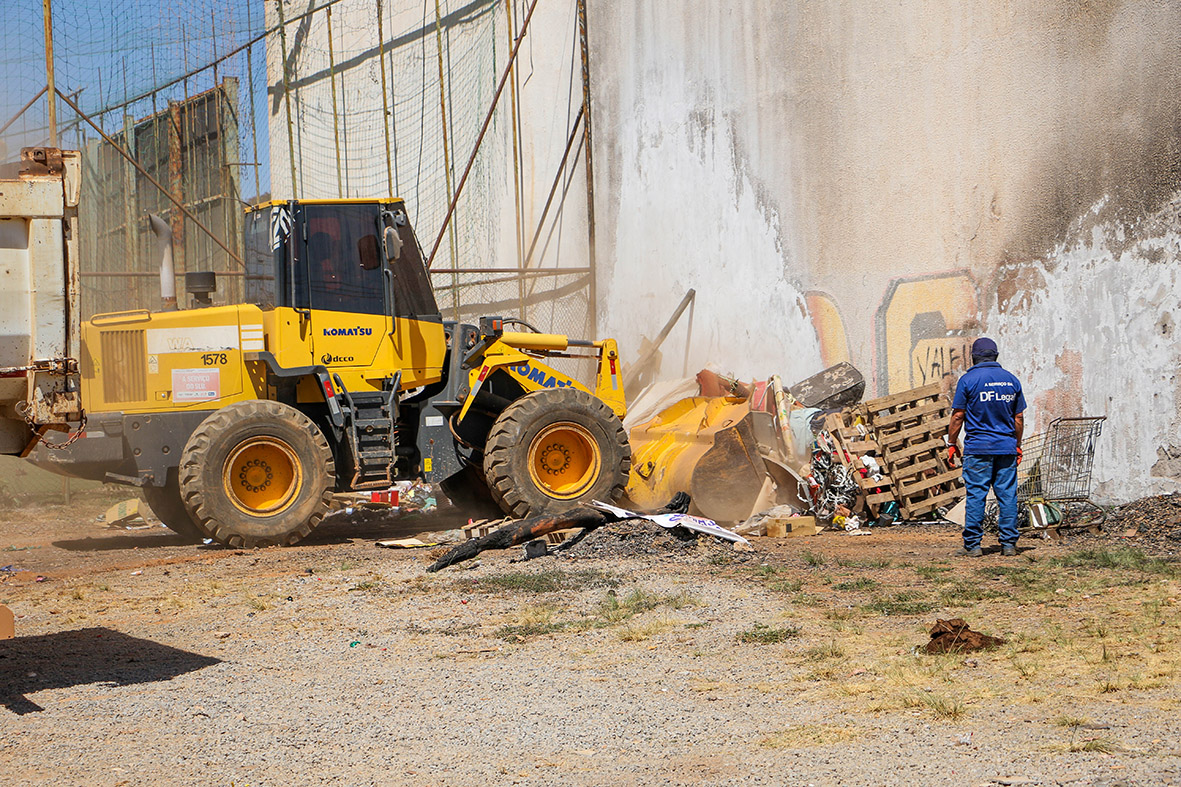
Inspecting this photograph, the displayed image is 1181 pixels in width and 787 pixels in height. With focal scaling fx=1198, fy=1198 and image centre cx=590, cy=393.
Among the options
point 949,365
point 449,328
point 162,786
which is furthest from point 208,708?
point 949,365

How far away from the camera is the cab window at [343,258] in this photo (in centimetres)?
1084

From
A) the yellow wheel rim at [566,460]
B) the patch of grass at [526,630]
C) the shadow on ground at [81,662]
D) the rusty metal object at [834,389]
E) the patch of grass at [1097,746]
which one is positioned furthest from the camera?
the rusty metal object at [834,389]

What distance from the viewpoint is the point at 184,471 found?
1014 cm

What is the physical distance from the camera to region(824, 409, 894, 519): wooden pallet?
11.1 meters

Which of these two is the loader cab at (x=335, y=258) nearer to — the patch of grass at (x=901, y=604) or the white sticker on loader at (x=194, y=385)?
the white sticker on loader at (x=194, y=385)

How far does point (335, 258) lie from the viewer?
1091 cm

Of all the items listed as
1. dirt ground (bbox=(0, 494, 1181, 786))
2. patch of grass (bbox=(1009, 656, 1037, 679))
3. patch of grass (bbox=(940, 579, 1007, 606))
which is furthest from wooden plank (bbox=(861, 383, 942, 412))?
patch of grass (bbox=(1009, 656, 1037, 679))

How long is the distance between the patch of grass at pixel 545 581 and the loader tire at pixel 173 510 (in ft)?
12.4

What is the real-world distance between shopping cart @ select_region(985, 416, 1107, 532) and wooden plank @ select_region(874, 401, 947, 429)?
0.89 meters

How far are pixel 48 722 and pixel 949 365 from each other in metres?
9.72

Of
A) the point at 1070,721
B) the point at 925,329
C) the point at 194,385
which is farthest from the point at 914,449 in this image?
the point at 1070,721

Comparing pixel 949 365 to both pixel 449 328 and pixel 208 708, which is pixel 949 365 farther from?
pixel 208 708

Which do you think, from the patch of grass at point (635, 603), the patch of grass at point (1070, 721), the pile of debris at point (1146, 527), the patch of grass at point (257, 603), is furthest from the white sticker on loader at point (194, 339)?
the patch of grass at point (1070, 721)

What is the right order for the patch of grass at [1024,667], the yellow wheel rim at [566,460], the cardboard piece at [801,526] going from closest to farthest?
the patch of grass at [1024,667], the cardboard piece at [801,526], the yellow wheel rim at [566,460]
